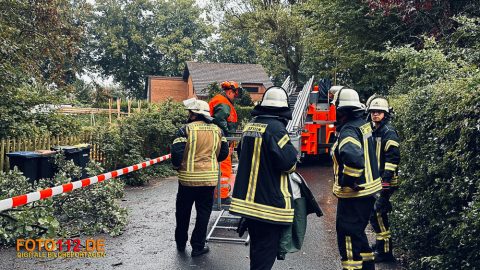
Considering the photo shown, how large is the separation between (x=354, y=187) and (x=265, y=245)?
1103 mm

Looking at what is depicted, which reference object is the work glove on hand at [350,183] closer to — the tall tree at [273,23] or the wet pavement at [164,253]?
the wet pavement at [164,253]

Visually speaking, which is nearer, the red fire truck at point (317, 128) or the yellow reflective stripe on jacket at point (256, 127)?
the yellow reflective stripe on jacket at point (256, 127)

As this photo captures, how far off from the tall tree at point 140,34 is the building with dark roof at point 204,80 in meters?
8.35

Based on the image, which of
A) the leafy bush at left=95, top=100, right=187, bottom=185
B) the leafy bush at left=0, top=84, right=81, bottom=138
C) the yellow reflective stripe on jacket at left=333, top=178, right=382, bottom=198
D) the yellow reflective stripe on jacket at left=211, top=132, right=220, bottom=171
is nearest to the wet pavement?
the yellow reflective stripe on jacket at left=211, top=132, right=220, bottom=171

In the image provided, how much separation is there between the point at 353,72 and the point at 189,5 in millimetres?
46134

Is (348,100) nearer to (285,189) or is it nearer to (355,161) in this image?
(355,161)

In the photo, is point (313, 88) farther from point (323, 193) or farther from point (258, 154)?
point (258, 154)

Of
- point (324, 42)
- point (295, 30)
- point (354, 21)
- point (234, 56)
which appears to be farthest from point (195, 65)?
point (354, 21)

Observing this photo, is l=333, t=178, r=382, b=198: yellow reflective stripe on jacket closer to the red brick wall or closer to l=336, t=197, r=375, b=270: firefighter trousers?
l=336, t=197, r=375, b=270: firefighter trousers

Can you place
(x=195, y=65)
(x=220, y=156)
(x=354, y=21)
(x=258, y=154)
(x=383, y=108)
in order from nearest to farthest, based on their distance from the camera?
Answer: (x=258, y=154), (x=383, y=108), (x=220, y=156), (x=354, y=21), (x=195, y=65)

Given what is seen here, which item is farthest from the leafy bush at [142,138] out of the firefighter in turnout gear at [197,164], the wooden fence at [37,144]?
the firefighter in turnout gear at [197,164]

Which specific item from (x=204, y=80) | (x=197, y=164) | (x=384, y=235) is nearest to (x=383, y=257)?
(x=384, y=235)

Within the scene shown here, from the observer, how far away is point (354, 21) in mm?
14969

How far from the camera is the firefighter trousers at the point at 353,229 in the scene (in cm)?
449
